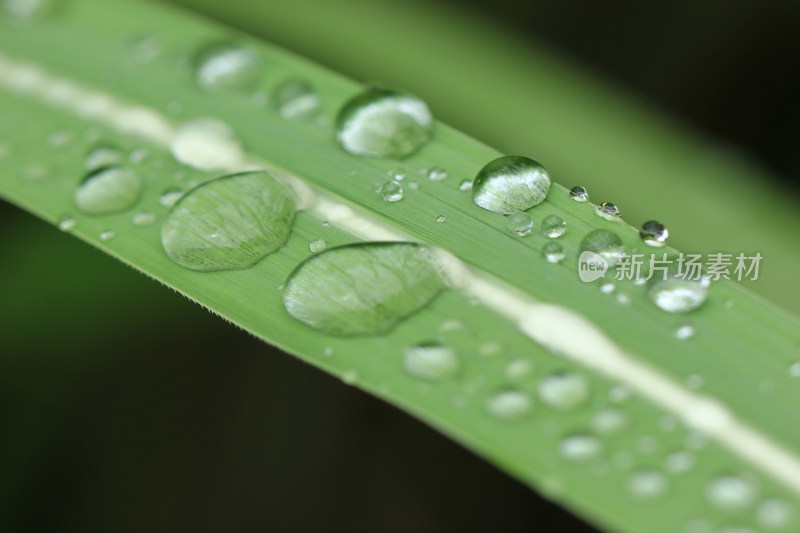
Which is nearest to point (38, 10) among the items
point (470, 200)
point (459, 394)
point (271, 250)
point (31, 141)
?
point (31, 141)

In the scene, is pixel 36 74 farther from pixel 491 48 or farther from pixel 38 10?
pixel 491 48

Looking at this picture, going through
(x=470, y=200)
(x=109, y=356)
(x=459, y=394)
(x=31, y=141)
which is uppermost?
(x=470, y=200)

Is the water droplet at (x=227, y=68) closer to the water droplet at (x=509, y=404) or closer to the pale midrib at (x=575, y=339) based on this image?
the pale midrib at (x=575, y=339)

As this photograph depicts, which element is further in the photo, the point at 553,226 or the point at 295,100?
the point at 295,100

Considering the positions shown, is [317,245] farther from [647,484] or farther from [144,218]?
[647,484]

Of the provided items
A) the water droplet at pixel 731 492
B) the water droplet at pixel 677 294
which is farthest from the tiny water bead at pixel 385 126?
the water droplet at pixel 731 492

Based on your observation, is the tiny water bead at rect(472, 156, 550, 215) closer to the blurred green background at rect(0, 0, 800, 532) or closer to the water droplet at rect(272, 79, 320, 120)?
the water droplet at rect(272, 79, 320, 120)

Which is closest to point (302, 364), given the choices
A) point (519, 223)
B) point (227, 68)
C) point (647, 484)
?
point (227, 68)
